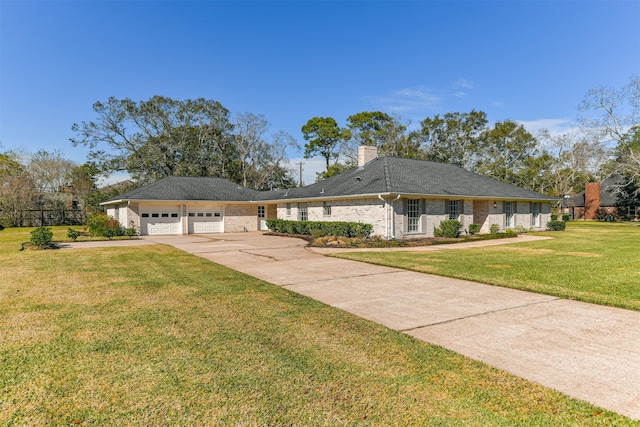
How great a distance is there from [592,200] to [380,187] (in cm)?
4013

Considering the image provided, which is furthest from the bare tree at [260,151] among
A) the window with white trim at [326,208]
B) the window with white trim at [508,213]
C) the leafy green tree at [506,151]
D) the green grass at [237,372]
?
the green grass at [237,372]

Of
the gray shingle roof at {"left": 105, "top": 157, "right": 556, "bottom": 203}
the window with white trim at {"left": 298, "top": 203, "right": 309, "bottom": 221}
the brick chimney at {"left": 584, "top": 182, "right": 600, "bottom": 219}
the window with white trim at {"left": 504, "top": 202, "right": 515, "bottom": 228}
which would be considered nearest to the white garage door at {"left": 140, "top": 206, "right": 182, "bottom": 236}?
the gray shingle roof at {"left": 105, "top": 157, "right": 556, "bottom": 203}

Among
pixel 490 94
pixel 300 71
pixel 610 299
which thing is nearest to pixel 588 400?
pixel 610 299

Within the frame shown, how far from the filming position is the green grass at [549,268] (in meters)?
6.89

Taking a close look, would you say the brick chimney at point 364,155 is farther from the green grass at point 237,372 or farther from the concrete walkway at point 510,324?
the green grass at point 237,372

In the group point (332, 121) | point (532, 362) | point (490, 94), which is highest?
point (332, 121)

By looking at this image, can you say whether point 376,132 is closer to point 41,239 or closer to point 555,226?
point 555,226

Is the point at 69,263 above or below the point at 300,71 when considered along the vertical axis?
below

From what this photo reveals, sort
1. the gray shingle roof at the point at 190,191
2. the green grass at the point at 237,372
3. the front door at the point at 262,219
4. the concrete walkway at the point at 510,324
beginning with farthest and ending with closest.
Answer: the front door at the point at 262,219, the gray shingle roof at the point at 190,191, the concrete walkway at the point at 510,324, the green grass at the point at 237,372

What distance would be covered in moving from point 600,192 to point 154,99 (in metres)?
55.6

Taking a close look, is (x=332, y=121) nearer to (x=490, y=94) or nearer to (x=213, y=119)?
(x=213, y=119)

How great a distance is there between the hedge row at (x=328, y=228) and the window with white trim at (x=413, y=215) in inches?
85.2

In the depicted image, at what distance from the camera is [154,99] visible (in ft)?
132

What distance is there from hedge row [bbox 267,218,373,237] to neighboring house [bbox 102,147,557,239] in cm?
67
